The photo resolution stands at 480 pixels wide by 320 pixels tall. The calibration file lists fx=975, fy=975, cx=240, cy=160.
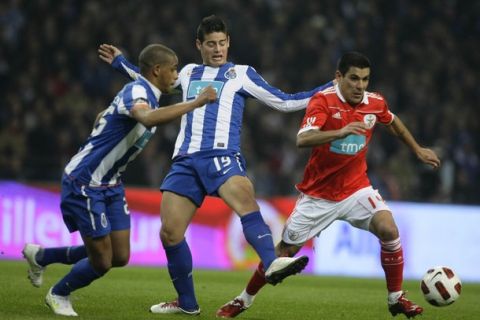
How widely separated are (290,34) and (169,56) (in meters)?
12.2

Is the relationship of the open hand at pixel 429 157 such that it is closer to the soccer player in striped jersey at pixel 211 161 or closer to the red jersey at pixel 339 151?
A: the red jersey at pixel 339 151

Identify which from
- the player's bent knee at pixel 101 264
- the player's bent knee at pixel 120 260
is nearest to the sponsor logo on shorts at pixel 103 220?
the player's bent knee at pixel 101 264

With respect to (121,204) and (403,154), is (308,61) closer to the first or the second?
(403,154)

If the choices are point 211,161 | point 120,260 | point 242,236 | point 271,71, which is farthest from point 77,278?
point 271,71

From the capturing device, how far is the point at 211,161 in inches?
307

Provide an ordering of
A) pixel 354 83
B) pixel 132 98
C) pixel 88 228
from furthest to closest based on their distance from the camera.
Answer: pixel 354 83
pixel 88 228
pixel 132 98

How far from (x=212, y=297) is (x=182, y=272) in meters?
1.89

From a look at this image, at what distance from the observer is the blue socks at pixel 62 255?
8.04 m

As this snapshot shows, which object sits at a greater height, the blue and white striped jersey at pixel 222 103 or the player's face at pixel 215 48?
the player's face at pixel 215 48

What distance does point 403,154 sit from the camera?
17234 mm

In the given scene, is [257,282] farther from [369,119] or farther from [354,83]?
[354,83]

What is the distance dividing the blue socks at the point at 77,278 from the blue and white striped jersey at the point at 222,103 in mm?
1187

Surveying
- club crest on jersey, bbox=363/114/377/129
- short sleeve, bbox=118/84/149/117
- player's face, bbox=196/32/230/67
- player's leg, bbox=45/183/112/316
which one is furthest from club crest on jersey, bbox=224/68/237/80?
player's leg, bbox=45/183/112/316

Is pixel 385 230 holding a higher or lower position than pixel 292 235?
higher
